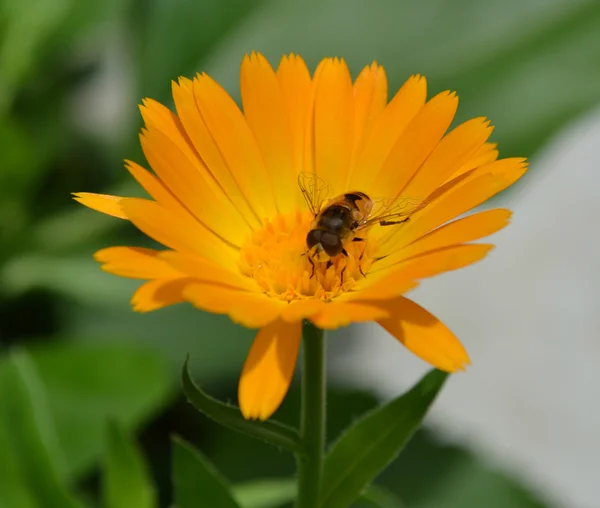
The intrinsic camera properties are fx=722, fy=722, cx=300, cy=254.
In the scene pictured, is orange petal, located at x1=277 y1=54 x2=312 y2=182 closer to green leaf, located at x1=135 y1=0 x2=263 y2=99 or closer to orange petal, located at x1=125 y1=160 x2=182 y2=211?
orange petal, located at x1=125 y1=160 x2=182 y2=211

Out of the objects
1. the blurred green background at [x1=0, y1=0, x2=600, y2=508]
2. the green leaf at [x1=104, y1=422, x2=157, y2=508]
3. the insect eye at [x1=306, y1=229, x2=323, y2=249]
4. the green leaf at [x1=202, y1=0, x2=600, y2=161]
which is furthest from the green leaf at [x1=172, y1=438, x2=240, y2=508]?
the green leaf at [x1=202, y1=0, x2=600, y2=161]

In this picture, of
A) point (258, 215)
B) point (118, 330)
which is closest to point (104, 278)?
point (118, 330)

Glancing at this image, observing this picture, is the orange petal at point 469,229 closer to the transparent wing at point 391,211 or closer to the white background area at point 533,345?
the transparent wing at point 391,211

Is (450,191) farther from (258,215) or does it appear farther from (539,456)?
(539,456)

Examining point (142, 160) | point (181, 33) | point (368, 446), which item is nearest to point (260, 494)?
point (368, 446)

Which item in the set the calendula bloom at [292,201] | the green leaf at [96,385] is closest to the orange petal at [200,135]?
the calendula bloom at [292,201]

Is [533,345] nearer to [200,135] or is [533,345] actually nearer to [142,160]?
[142,160]
